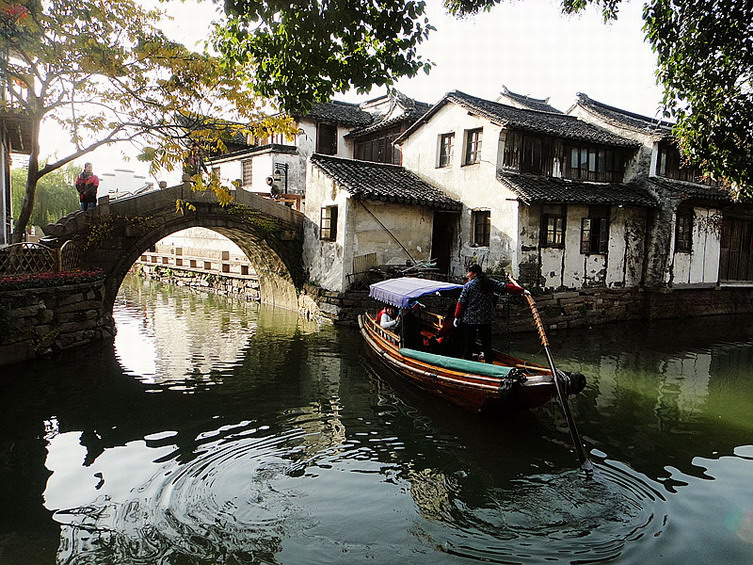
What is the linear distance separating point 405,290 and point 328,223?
6555mm

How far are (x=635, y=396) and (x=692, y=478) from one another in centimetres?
350

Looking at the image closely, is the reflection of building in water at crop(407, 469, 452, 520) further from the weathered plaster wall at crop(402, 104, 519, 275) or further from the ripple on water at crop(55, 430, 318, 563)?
the weathered plaster wall at crop(402, 104, 519, 275)

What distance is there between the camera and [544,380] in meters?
7.21

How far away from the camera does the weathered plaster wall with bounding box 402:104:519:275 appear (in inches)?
600

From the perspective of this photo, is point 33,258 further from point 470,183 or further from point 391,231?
point 470,183

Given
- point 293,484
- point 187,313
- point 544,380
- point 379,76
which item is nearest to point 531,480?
point 544,380

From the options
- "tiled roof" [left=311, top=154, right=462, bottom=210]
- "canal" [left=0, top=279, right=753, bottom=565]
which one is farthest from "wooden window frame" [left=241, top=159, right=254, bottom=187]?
"canal" [left=0, top=279, right=753, bottom=565]

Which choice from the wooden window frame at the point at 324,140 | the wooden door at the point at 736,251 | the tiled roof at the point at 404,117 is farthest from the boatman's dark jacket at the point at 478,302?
the wooden window frame at the point at 324,140

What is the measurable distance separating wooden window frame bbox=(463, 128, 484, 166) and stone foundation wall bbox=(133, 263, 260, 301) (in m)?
9.54

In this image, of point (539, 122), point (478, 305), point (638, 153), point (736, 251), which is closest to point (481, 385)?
point (478, 305)

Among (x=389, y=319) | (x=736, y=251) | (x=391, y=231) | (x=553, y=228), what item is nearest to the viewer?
(x=389, y=319)

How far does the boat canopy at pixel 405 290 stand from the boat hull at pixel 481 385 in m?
0.98

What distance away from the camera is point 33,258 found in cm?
1062

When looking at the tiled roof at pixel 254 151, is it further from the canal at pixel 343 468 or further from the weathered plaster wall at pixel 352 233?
the canal at pixel 343 468
